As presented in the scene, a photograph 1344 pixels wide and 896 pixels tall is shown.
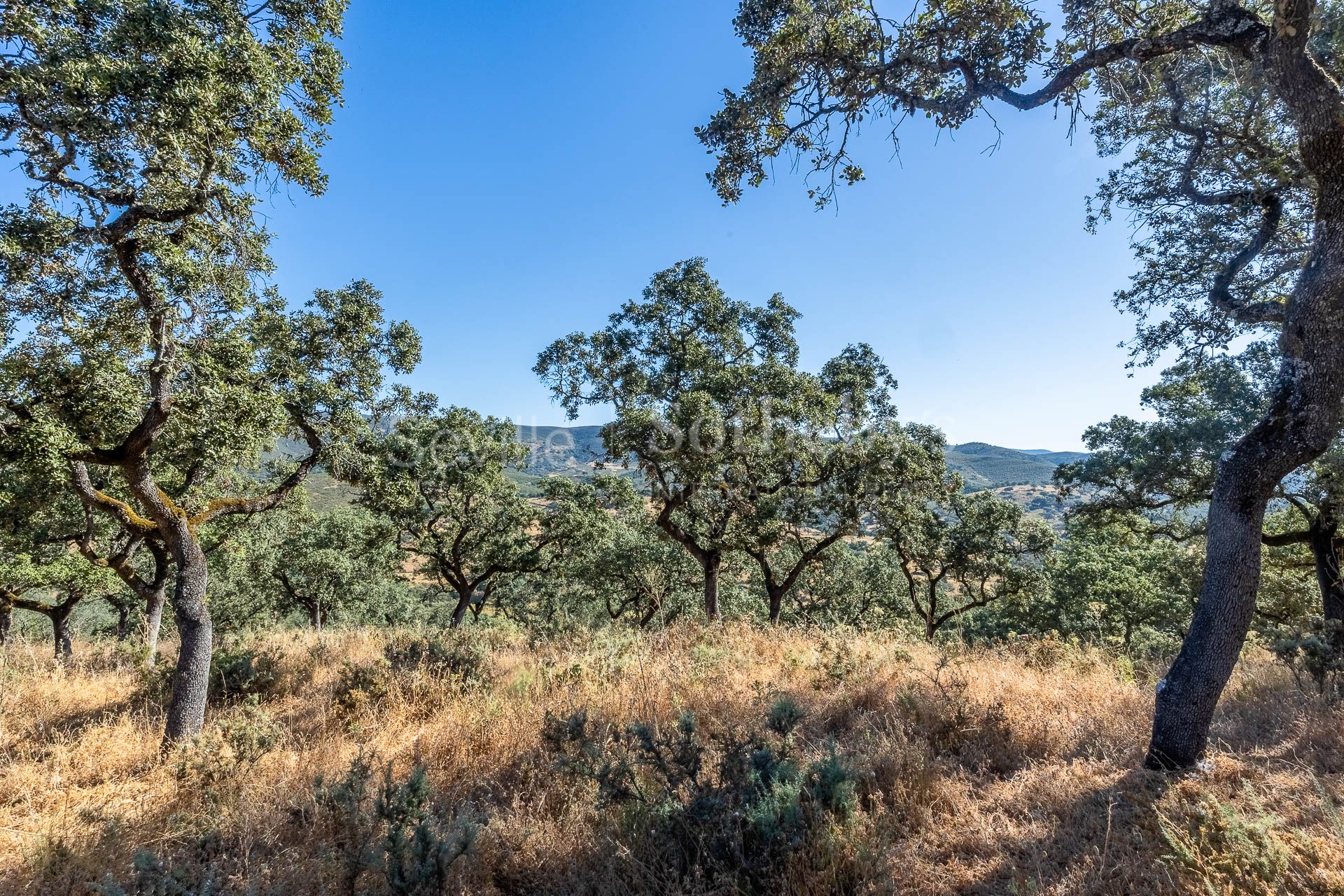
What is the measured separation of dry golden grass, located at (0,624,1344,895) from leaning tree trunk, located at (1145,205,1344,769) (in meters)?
0.43

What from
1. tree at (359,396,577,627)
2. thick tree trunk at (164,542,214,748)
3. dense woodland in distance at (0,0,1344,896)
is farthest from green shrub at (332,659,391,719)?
tree at (359,396,577,627)

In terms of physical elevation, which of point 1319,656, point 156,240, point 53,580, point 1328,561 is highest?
point 156,240

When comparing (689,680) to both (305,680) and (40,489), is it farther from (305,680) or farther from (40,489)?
(40,489)

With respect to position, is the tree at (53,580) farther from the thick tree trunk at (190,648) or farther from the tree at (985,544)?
the tree at (985,544)

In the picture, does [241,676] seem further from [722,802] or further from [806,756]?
[806,756]

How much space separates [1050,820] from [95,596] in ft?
103

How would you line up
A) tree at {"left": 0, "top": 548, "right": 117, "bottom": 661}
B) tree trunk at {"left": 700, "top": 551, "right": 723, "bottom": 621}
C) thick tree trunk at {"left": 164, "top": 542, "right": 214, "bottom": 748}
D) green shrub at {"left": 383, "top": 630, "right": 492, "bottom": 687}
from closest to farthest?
thick tree trunk at {"left": 164, "top": 542, "right": 214, "bottom": 748} → green shrub at {"left": 383, "top": 630, "right": 492, "bottom": 687} → tree trunk at {"left": 700, "top": 551, "right": 723, "bottom": 621} → tree at {"left": 0, "top": 548, "right": 117, "bottom": 661}

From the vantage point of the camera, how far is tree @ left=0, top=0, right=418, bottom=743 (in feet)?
15.0

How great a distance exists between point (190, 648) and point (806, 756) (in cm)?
756

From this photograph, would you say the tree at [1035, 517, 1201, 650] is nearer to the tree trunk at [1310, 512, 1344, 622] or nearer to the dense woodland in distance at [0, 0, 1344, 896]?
the tree trunk at [1310, 512, 1344, 622]

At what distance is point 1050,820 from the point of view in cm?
336

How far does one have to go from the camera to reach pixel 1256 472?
387 cm

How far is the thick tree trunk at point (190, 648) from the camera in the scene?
19.7 feet

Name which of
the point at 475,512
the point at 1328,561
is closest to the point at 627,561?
the point at 475,512
